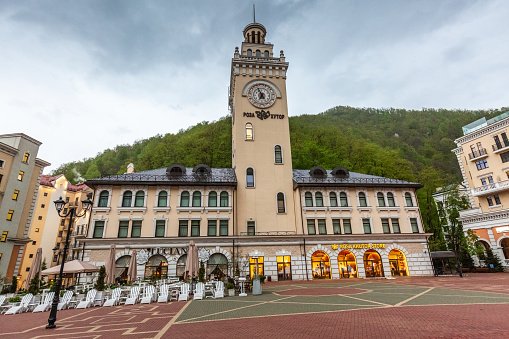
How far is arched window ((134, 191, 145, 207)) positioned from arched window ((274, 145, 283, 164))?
16272 mm

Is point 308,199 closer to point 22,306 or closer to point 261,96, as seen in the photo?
point 261,96

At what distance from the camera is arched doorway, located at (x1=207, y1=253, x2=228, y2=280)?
28.4 metres

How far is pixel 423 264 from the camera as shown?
31625mm

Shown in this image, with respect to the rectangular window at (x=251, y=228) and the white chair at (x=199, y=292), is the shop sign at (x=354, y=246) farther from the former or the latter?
the white chair at (x=199, y=292)

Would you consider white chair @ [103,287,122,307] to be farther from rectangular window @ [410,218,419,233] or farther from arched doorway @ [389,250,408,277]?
rectangular window @ [410,218,419,233]

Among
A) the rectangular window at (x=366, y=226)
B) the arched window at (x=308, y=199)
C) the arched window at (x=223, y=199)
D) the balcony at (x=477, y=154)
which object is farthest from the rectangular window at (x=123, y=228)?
the balcony at (x=477, y=154)

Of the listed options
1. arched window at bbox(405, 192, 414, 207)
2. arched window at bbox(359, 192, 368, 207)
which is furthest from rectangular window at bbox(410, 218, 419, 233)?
arched window at bbox(359, 192, 368, 207)

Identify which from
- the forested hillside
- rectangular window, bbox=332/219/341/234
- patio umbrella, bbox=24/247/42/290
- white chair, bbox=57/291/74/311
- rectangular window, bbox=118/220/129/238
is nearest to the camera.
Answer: white chair, bbox=57/291/74/311

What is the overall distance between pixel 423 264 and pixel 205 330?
31228mm

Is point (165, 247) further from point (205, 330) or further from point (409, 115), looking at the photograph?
point (409, 115)

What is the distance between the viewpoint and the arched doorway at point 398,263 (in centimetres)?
3148

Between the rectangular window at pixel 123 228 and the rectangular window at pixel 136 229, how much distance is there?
621mm

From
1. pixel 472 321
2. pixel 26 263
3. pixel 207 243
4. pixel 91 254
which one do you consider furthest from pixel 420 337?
pixel 26 263

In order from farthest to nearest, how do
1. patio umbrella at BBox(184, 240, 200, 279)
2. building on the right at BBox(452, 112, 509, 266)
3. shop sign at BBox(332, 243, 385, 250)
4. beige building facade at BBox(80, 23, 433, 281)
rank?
building on the right at BBox(452, 112, 509, 266) < shop sign at BBox(332, 243, 385, 250) < beige building facade at BBox(80, 23, 433, 281) < patio umbrella at BBox(184, 240, 200, 279)
